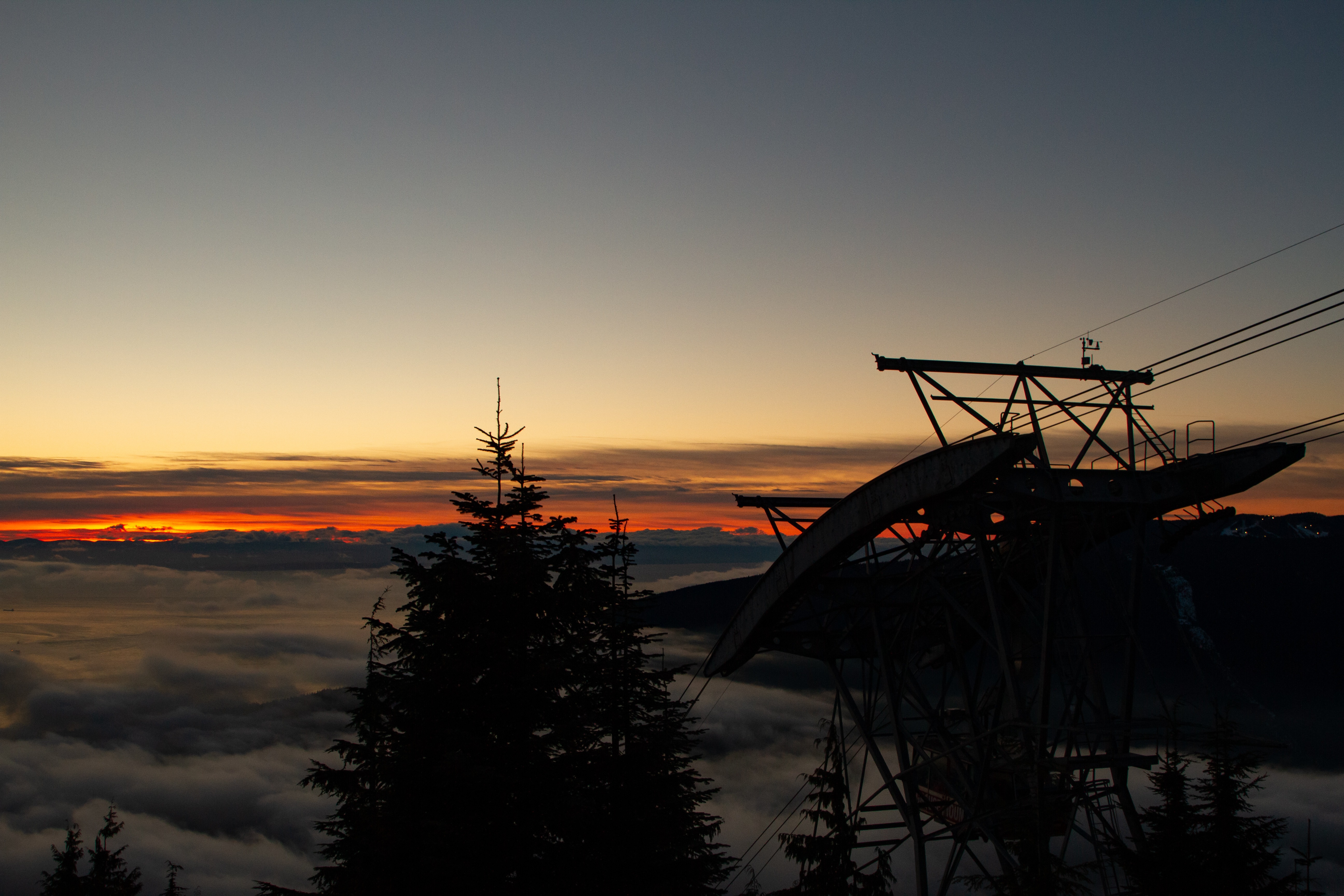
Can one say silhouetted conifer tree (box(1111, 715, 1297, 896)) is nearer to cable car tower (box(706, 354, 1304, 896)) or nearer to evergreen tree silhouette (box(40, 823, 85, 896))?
cable car tower (box(706, 354, 1304, 896))

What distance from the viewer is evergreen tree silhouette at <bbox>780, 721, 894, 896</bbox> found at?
934 inches

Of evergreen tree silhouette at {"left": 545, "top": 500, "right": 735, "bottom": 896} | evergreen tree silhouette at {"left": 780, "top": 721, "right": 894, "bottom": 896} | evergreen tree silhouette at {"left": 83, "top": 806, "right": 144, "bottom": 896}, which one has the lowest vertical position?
evergreen tree silhouette at {"left": 83, "top": 806, "right": 144, "bottom": 896}

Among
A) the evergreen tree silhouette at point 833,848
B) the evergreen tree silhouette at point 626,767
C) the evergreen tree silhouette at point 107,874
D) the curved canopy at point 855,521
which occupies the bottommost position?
the evergreen tree silhouette at point 107,874

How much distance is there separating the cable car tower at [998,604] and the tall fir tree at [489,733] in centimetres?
716

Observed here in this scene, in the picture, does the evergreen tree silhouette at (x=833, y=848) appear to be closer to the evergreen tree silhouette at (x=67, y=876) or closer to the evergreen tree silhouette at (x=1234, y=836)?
the evergreen tree silhouette at (x=1234, y=836)

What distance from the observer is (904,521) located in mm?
20672

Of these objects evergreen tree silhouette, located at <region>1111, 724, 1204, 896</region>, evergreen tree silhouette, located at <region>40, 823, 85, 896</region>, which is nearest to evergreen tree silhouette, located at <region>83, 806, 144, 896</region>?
evergreen tree silhouette, located at <region>40, 823, 85, 896</region>

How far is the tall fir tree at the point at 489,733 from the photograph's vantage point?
16281 mm

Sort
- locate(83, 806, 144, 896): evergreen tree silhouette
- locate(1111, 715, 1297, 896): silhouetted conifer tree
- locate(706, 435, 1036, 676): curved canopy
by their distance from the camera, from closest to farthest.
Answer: locate(1111, 715, 1297, 896): silhouetted conifer tree < locate(706, 435, 1036, 676): curved canopy < locate(83, 806, 144, 896): evergreen tree silhouette

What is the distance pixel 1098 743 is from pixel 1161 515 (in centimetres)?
580

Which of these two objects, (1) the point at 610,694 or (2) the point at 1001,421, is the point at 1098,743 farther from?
(1) the point at 610,694

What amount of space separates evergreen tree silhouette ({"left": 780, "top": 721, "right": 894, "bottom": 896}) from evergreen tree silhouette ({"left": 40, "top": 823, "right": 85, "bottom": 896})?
20.6m

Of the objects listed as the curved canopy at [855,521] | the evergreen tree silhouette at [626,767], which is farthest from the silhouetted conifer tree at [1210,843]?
the evergreen tree silhouette at [626,767]

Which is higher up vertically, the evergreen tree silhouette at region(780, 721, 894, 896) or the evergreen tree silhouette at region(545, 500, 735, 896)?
the evergreen tree silhouette at region(545, 500, 735, 896)
